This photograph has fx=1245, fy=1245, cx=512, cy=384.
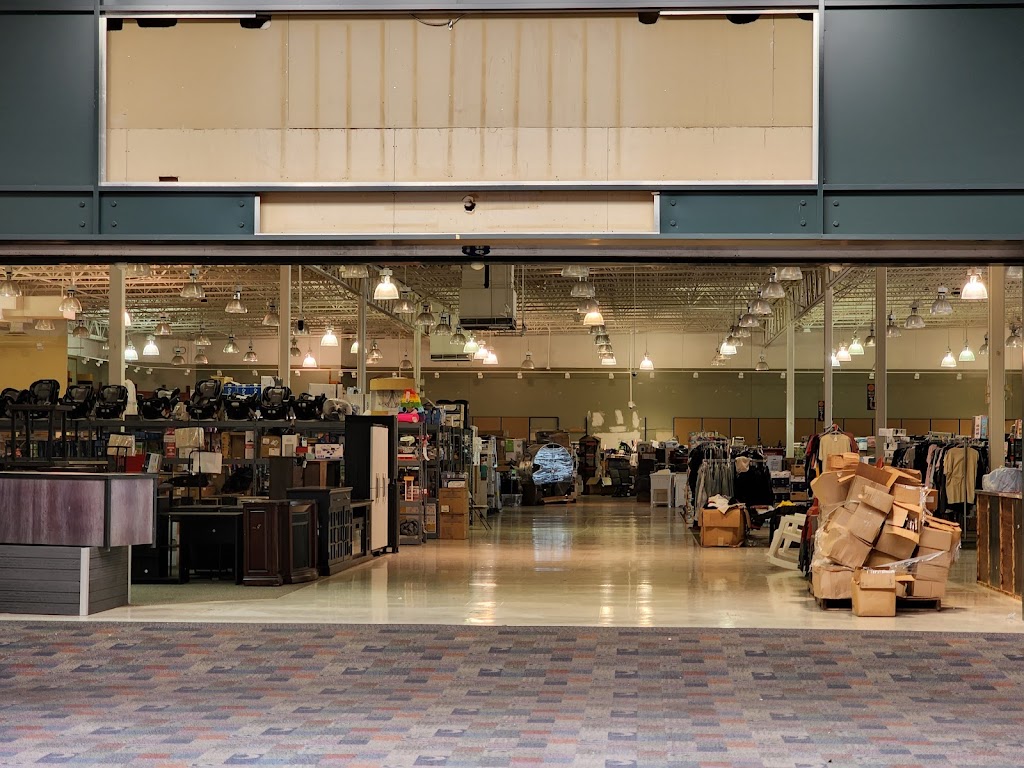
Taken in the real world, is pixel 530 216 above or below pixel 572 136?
below

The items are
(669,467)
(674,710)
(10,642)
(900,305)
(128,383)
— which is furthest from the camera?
(900,305)

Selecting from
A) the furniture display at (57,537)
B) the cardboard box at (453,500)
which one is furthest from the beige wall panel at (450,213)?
the cardboard box at (453,500)

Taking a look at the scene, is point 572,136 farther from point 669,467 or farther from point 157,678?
point 669,467

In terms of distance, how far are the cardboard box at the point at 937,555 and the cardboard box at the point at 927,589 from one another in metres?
→ 0.17

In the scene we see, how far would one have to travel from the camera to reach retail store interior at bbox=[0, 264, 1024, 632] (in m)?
9.98

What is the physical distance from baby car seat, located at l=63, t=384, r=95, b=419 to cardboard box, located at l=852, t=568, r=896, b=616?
8708mm

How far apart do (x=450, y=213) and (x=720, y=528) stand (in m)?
10.1

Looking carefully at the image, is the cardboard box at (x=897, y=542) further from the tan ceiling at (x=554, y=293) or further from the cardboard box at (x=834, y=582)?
the tan ceiling at (x=554, y=293)

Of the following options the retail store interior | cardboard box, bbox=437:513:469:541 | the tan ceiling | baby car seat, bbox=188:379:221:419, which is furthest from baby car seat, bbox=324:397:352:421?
the tan ceiling

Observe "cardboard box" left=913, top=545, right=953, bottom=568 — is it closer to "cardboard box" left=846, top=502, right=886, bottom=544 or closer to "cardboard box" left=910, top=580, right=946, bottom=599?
"cardboard box" left=910, top=580, right=946, bottom=599

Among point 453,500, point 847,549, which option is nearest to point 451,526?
point 453,500

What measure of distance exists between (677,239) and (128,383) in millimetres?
10913

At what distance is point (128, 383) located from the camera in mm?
16109

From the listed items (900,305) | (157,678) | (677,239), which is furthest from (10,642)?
(900,305)
